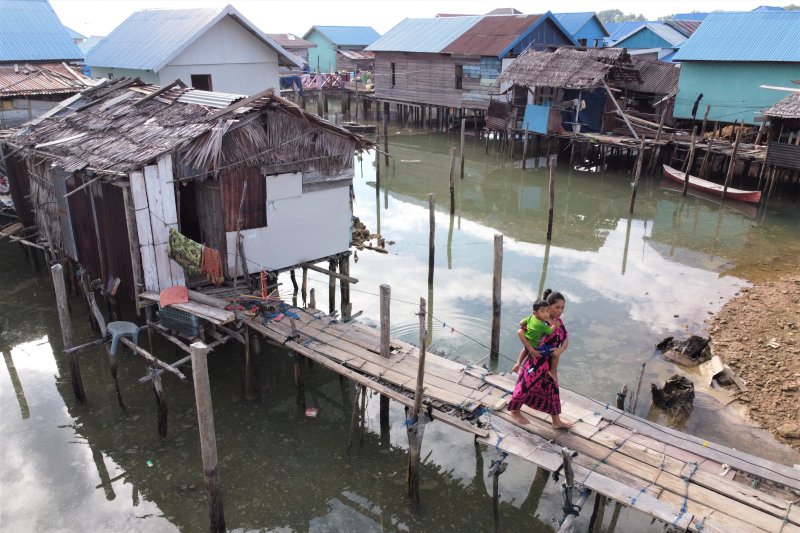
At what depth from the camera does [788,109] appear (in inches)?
746

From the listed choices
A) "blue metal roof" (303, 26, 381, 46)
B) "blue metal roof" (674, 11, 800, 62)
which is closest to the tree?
"blue metal roof" (303, 26, 381, 46)

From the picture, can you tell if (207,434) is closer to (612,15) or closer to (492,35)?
(492,35)

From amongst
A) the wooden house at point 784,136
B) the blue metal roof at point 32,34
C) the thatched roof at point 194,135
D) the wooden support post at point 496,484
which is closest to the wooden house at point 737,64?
the wooden house at point 784,136

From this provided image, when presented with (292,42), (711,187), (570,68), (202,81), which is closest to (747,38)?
(570,68)

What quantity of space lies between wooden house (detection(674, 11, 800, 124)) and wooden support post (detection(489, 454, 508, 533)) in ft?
75.3

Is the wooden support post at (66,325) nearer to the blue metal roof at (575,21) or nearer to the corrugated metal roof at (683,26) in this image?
the blue metal roof at (575,21)

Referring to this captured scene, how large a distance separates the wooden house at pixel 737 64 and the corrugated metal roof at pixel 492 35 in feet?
26.3

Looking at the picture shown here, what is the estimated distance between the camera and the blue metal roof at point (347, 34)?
173ft

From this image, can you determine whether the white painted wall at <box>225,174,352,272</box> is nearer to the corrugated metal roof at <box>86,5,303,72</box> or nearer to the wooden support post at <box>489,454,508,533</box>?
the wooden support post at <box>489,454,508,533</box>

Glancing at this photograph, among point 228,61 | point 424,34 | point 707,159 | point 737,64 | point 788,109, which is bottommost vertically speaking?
point 707,159

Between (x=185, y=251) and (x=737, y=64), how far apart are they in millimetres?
24237

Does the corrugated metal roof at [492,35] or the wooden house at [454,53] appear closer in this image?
the corrugated metal roof at [492,35]

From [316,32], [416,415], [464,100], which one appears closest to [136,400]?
[416,415]

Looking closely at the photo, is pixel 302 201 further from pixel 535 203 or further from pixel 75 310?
pixel 535 203
